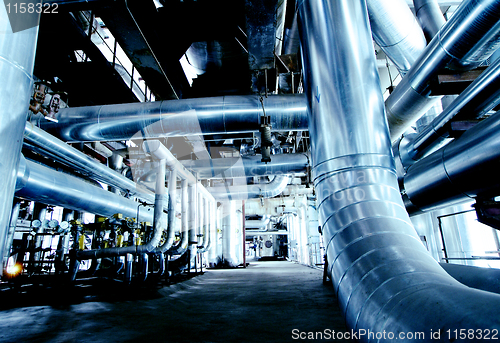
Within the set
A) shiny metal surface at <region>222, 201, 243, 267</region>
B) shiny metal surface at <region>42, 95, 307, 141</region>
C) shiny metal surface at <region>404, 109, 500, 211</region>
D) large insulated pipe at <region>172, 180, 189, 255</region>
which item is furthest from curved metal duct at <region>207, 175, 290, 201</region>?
shiny metal surface at <region>404, 109, 500, 211</region>

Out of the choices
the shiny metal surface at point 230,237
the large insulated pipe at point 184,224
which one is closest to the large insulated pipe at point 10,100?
the large insulated pipe at point 184,224

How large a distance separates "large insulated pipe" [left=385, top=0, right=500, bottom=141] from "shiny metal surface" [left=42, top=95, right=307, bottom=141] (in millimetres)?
1108

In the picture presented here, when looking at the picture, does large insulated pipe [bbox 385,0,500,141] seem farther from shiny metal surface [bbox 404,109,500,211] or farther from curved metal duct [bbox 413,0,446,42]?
curved metal duct [bbox 413,0,446,42]

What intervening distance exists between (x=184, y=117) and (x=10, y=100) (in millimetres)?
1918

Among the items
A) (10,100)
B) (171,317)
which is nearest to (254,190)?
(171,317)

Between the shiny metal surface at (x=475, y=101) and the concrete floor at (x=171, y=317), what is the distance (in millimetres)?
1806

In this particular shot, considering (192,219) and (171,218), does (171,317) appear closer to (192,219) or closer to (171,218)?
(171,218)

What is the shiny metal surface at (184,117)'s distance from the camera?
10.4ft

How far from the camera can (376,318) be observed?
1.11 meters

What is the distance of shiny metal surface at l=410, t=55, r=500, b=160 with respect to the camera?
1679 millimetres

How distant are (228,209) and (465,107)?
331 inches

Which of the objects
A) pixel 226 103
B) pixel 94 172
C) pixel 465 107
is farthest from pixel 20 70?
pixel 94 172

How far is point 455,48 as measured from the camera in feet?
5.70

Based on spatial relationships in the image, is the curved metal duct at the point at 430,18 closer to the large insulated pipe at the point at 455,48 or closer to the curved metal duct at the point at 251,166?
the large insulated pipe at the point at 455,48
